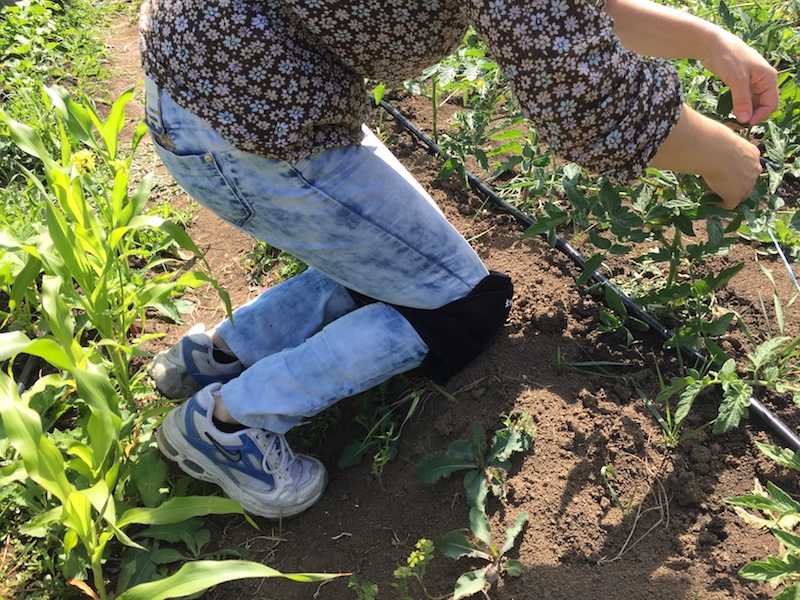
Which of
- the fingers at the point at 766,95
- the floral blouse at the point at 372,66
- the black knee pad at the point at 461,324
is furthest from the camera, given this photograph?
the black knee pad at the point at 461,324

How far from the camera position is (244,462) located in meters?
1.64

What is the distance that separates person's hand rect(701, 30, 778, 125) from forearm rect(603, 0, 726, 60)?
4 centimetres

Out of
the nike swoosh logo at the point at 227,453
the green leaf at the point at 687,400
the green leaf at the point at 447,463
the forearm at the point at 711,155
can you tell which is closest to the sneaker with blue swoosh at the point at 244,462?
the nike swoosh logo at the point at 227,453

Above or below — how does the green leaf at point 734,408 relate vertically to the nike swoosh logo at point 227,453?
above

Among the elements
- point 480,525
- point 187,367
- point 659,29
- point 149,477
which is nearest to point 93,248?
point 187,367

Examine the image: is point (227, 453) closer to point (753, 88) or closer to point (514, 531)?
point (514, 531)

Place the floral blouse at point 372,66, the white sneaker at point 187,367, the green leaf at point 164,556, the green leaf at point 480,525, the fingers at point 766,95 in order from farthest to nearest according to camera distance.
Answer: the white sneaker at point 187,367
the green leaf at point 164,556
the green leaf at point 480,525
the fingers at point 766,95
the floral blouse at point 372,66

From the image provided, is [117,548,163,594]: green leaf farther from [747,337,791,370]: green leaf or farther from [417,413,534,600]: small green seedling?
[747,337,791,370]: green leaf

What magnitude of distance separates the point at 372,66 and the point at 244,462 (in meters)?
0.90

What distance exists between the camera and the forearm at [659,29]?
4.60 feet

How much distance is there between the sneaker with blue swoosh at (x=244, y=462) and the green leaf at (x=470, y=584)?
1.36 feet

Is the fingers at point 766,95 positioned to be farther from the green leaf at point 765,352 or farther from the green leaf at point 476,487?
the green leaf at point 476,487

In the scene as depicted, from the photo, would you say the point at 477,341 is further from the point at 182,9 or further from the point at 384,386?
the point at 182,9

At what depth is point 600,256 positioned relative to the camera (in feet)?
5.76
